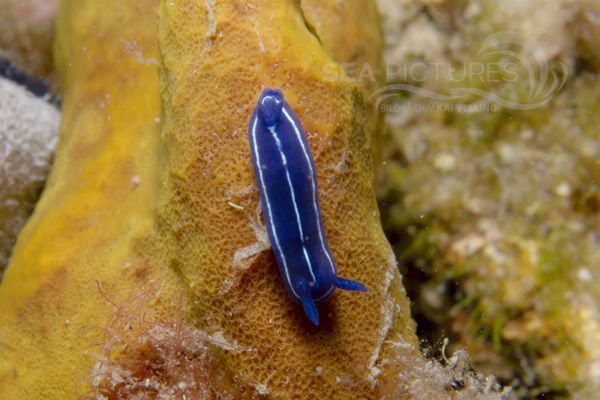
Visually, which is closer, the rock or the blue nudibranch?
the blue nudibranch

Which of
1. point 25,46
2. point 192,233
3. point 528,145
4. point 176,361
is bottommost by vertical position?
point 528,145

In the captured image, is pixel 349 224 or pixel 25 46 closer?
pixel 349 224

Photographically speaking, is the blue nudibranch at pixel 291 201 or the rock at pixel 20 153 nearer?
the blue nudibranch at pixel 291 201

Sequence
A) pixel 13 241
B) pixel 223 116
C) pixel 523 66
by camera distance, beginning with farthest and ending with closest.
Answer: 1. pixel 523 66
2. pixel 13 241
3. pixel 223 116

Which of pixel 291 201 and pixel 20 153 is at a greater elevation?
pixel 291 201

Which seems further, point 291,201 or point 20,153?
point 20,153

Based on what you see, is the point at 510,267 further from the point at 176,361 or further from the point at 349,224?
the point at 176,361

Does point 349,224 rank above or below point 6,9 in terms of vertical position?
below

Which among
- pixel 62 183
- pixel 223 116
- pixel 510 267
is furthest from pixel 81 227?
pixel 510 267
